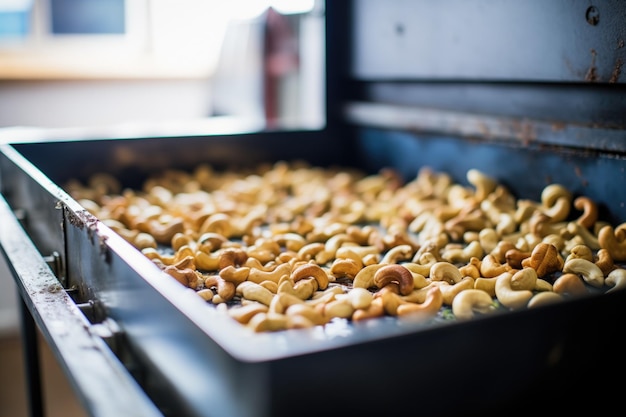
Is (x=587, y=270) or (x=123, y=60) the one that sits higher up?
(x=123, y=60)

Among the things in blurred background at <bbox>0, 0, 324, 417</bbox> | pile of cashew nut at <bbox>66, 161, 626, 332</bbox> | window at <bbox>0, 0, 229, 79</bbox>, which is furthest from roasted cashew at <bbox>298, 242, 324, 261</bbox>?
window at <bbox>0, 0, 229, 79</bbox>

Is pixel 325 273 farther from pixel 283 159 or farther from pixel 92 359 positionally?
pixel 283 159

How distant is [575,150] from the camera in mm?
1550

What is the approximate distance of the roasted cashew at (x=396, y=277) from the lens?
1139mm

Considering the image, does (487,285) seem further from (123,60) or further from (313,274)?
(123,60)

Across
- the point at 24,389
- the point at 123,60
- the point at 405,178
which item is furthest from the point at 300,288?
the point at 123,60

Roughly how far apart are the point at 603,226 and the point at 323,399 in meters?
0.91

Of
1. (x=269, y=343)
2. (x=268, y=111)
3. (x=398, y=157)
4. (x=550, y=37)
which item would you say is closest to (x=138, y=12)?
(x=268, y=111)

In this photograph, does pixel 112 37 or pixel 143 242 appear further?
pixel 112 37

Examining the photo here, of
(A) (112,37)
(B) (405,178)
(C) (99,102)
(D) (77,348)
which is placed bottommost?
(D) (77,348)

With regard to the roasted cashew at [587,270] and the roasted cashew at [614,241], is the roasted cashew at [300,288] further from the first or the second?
the roasted cashew at [614,241]

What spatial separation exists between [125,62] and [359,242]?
272cm

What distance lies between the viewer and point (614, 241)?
1312 millimetres

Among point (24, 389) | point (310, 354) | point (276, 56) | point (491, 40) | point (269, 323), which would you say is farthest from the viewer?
point (276, 56)
